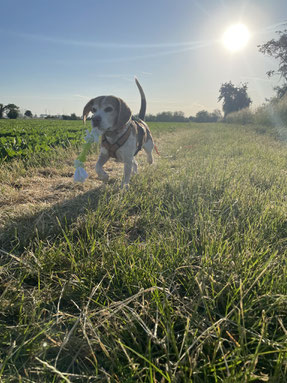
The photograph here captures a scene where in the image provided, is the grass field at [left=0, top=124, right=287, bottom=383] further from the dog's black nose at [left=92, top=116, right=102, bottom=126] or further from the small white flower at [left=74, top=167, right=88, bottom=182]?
the dog's black nose at [left=92, top=116, right=102, bottom=126]

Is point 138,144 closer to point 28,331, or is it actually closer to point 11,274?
point 11,274

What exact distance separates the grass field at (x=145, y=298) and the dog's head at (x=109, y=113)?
109 cm

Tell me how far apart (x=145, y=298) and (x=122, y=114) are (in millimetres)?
2537

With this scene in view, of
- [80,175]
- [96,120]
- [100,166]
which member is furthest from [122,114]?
[80,175]

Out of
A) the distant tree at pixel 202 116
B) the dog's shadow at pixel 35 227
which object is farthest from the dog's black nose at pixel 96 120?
the distant tree at pixel 202 116

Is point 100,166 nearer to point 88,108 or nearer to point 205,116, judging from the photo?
point 88,108

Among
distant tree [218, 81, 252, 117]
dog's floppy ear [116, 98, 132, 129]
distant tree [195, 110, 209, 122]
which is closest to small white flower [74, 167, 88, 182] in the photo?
dog's floppy ear [116, 98, 132, 129]

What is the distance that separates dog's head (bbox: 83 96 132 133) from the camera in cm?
296

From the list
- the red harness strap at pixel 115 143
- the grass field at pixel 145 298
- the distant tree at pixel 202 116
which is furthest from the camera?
the distant tree at pixel 202 116

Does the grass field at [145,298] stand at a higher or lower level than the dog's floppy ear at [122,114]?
lower

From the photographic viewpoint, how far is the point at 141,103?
464cm

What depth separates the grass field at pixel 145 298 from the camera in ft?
2.61

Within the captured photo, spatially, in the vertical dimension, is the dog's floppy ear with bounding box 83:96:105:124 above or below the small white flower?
above

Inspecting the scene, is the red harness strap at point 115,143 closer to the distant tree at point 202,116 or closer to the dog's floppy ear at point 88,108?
the dog's floppy ear at point 88,108
